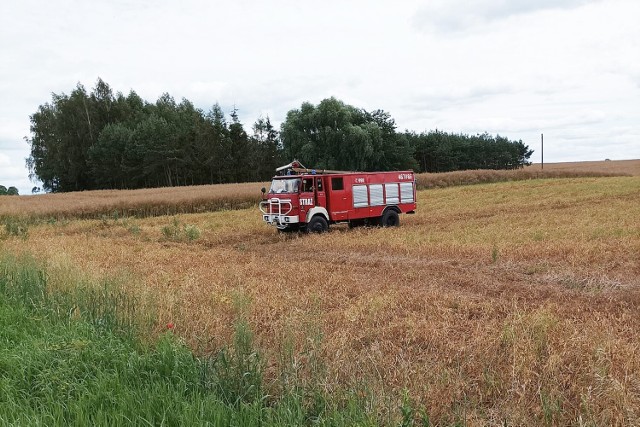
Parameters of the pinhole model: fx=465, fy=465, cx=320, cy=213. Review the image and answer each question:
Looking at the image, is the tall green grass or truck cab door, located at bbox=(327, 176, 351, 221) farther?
truck cab door, located at bbox=(327, 176, 351, 221)

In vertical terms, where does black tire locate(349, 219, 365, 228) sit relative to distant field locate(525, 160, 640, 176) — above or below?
below

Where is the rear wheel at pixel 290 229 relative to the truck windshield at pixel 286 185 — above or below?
below

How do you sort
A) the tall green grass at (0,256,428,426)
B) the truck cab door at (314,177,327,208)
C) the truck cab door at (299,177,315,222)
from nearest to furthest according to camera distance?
the tall green grass at (0,256,428,426) < the truck cab door at (299,177,315,222) < the truck cab door at (314,177,327,208)

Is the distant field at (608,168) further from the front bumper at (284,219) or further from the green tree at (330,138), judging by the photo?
the front bumper at (284,219)

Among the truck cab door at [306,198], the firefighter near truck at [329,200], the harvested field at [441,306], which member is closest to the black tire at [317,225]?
the firefighter near truck at [329,200]

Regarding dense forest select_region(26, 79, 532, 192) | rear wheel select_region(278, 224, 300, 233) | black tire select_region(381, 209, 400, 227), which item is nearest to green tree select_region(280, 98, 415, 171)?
dense forest select_region(26, 79, 532, 192)

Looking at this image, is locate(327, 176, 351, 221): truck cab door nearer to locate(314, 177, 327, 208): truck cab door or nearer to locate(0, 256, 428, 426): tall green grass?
locate(314, 177, 327, 208): truck cab door

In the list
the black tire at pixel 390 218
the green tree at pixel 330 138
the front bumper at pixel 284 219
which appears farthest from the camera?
the green tree at pixel 330 138

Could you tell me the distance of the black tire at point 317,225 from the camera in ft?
60.1

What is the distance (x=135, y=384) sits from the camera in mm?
3988

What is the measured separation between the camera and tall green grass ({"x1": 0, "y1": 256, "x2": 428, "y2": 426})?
132 inches

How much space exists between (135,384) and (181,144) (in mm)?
64191

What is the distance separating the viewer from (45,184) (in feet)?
246

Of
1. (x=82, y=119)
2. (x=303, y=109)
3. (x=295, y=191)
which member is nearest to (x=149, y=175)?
→ (x=82, y=119)
